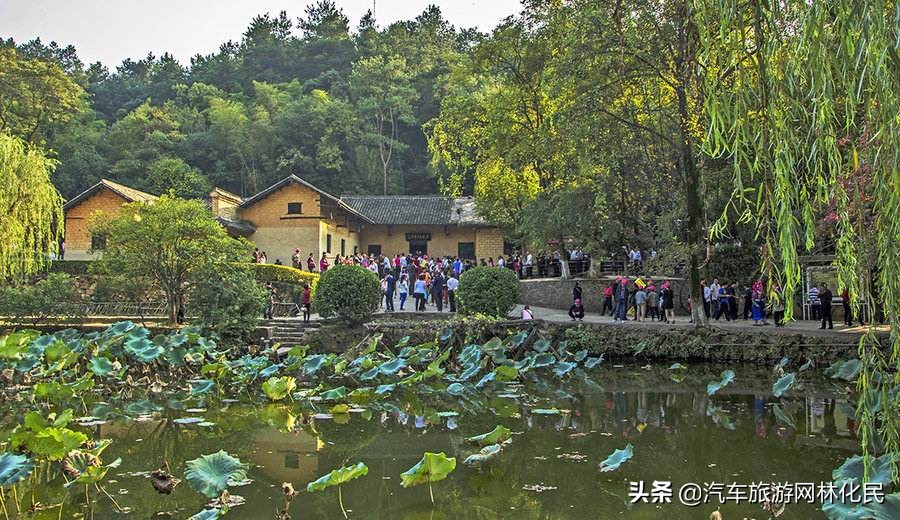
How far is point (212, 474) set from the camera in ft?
19.7

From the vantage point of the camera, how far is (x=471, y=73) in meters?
23.9

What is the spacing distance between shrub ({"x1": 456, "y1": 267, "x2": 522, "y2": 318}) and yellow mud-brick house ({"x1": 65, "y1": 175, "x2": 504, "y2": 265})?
404 inches

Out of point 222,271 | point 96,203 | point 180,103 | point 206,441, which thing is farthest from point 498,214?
point 180,103

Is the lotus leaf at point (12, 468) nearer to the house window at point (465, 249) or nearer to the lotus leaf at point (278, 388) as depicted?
the lotus leaf at point (278, 388)

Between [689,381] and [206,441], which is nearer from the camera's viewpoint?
[206,441]

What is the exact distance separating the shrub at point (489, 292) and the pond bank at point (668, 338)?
38.4 inches

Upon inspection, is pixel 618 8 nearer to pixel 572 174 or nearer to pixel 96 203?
pixel 572 174

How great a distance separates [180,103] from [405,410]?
45333mm

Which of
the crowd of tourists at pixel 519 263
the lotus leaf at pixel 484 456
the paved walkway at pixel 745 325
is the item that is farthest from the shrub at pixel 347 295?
the lotus leaf at pixel 484 456

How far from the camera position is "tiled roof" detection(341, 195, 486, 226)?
35.5m

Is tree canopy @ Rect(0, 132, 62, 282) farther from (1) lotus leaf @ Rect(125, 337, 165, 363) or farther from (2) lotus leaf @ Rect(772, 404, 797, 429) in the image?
(2) lotus leaf @ Rect(772, 404, 797, 429)

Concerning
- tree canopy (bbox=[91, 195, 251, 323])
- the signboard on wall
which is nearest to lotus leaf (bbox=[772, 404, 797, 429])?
tree canopy (bbox=[91, 195, 251, 323])

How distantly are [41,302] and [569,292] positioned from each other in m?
15.0

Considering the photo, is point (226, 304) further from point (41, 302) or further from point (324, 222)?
point (324, 222)
